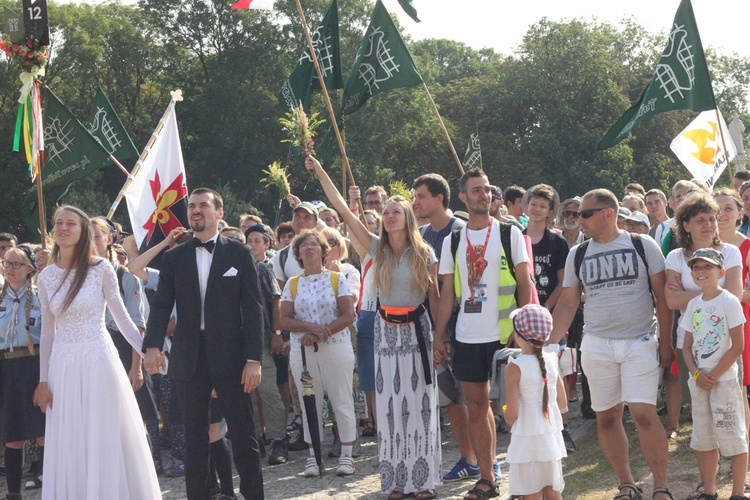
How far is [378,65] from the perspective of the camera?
12.0 m

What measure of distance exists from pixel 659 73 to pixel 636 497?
510 centimetres

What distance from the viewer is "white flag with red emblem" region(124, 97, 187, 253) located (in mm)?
9930

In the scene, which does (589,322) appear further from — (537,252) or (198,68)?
(198,68)

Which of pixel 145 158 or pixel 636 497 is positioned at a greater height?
pixel 145 158

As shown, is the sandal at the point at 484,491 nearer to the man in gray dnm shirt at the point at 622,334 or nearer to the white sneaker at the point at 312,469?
the man in gray dnm shirt at the point at 622,334

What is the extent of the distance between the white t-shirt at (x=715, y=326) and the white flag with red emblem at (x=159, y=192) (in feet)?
17.8

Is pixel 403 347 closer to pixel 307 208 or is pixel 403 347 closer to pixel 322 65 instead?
pixel 307 208

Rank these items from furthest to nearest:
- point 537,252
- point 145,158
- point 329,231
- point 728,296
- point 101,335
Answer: point 145,158 < point 329,231 < point 537,252 < point 101,335 < point 728,296

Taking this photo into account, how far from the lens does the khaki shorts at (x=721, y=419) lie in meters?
6.51

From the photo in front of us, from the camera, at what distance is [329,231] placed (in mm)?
9570

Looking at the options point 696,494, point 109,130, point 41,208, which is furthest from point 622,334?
point 109,130

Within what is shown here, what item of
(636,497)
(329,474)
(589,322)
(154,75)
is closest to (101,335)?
(329,474)

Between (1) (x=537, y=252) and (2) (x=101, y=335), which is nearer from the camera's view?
(2) (x=101, y=335)

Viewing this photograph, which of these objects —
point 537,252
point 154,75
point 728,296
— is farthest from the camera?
point 154,75
